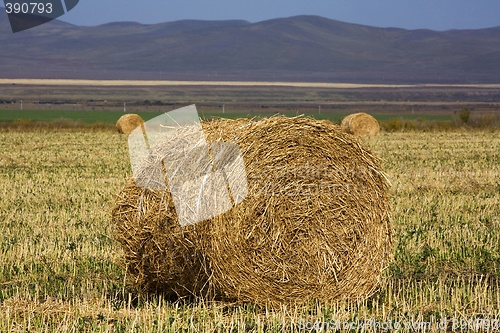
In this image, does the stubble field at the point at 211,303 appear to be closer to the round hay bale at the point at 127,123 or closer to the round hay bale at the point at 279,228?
the round hay bale at the point at 279,228

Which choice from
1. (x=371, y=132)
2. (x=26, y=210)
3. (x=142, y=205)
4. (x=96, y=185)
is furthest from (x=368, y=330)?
(x=371, y=132)

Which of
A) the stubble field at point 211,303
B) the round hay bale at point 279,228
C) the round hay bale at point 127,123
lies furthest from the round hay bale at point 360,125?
the round hay bale at point 279,228

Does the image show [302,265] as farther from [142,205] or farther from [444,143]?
[444,143]

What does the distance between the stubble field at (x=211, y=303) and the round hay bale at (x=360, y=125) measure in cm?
1307

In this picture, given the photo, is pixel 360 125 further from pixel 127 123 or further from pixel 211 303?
pixel 211 303

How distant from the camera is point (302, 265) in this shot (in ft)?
25.0

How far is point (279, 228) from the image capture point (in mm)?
7586

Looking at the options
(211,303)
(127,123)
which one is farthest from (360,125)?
(211,303)

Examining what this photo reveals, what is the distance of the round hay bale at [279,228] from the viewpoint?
740 centimetres

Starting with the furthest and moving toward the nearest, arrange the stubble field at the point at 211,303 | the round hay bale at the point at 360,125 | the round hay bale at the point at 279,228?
the round hay bale at the point at 360,125 → the round hay bale at the point at 279,228 → the stubble field at the point at 211,303

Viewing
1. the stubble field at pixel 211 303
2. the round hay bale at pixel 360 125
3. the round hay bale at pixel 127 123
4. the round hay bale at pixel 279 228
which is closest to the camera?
the stubble field at pixel 211 303

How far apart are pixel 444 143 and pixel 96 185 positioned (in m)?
15.2

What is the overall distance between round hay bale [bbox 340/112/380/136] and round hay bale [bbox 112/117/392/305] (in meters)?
23.9

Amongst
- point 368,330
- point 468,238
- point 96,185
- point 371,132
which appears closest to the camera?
point 368,330
